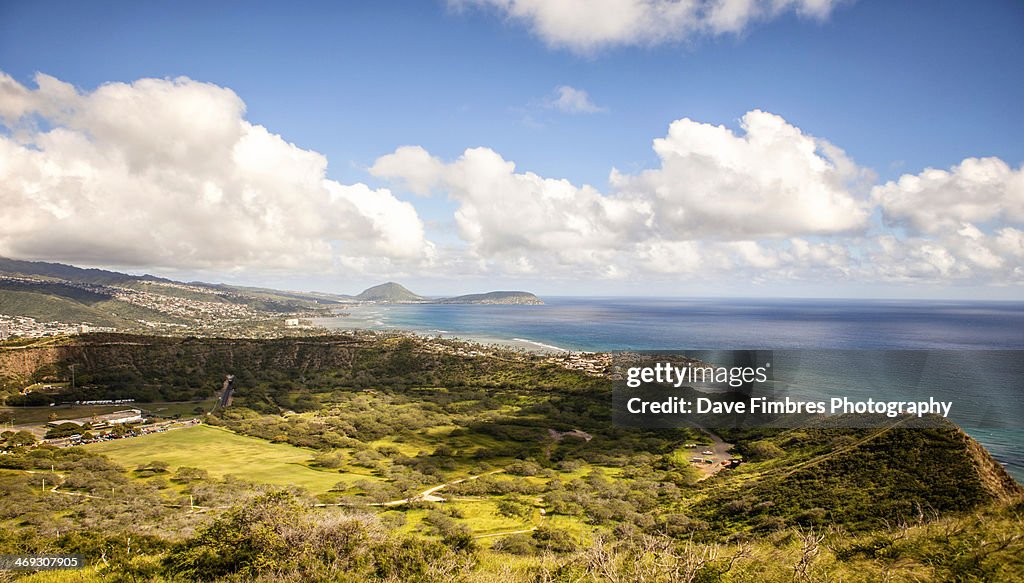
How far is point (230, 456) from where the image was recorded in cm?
3503

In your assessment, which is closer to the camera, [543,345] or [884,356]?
[884,356]

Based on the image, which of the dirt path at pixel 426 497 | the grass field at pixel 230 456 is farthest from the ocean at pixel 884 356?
the grass field at pixel 230 456

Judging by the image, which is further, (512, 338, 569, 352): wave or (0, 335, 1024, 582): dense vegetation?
(512, 338, 569, 352): wave

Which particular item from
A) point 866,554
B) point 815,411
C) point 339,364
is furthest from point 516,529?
point 339,364

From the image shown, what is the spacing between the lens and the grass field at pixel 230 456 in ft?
99.6

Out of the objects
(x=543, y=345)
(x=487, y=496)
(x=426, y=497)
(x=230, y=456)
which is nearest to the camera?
(x=426, y=497)

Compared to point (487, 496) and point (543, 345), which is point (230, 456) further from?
point (543, 345)

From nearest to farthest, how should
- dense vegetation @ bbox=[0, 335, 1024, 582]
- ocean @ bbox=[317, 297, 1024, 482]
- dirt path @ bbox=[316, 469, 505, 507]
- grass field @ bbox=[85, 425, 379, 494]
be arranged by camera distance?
dense vegetation @ bbox=[0, 335, 1024, 582] < dirt path @ bbox=[316, 469, 505, 507] < grass field @ bbox=[85, 425, 379, 494] < ocean @ bbox=[317, 297, 1024, 482]

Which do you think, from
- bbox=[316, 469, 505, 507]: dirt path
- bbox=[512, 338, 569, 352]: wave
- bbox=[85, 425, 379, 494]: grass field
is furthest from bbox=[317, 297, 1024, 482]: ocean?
bbox=[85, 425, 379, 494]: grass field

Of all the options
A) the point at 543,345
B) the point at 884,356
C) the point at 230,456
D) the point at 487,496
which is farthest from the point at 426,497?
the point at 543,345

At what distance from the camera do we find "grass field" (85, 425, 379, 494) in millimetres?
30359

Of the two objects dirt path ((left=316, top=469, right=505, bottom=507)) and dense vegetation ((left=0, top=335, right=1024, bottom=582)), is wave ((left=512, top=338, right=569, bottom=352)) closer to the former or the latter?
dense vegetation ((left=0, top=335, right=1024, bottom=582))

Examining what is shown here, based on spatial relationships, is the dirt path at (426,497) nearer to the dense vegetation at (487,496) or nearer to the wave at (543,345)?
the dense vegetation at (487,496)

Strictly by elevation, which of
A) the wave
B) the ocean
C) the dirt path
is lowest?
the wave
